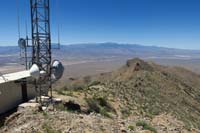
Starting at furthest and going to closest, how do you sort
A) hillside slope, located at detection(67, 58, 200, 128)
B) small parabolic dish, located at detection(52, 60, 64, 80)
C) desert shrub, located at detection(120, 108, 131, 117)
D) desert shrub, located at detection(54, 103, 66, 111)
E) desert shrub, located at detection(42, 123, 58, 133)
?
1. hillside slope, located at detection(67, 58, 200, 128)
2. desert shrub, located at detection(120, 108, 131, 117)
3. small parabolic dish, located at detection(52, 60, 64, 80)
4. desert shrub, located at detection(54, 103, 66, 111)
5. desert shrub, located at detection(42, 123, 58, 133)

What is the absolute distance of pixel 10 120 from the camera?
13.4 m

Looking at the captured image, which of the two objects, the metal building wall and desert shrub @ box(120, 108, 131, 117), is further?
desert shrub @ box(120, 108, 131, 117)

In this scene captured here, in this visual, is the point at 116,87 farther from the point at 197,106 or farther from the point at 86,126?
the point at 86,126

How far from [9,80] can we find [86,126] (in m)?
5.75

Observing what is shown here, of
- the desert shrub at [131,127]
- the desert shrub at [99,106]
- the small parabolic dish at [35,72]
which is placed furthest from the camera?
the desert shrub at [99,106]

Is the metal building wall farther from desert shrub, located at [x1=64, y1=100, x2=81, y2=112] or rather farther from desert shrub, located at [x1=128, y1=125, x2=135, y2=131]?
desert shrub, located at [x1=128, y1=125, x2=135, y2=131]

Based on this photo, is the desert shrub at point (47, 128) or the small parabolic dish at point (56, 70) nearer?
the desert shrub at point (47, 128)

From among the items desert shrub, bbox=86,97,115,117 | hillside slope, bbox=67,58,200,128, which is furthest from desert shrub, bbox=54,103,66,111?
hillside slope, bbox=67,58,200,128

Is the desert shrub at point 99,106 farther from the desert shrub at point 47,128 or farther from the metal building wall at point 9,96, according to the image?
the desert shrub at point 47,128

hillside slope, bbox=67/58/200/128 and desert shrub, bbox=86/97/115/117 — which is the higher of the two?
desert shrub, bbox=86/97/115/117

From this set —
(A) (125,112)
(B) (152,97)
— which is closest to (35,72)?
(A) (125,112)

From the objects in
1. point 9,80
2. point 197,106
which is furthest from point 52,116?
point 197,106

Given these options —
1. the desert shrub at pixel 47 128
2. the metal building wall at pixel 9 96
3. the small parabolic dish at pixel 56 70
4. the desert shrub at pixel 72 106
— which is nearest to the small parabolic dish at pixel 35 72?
the metal building wall at pixel 9 96

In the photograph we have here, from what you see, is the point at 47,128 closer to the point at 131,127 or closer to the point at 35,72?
the point at 35,72
